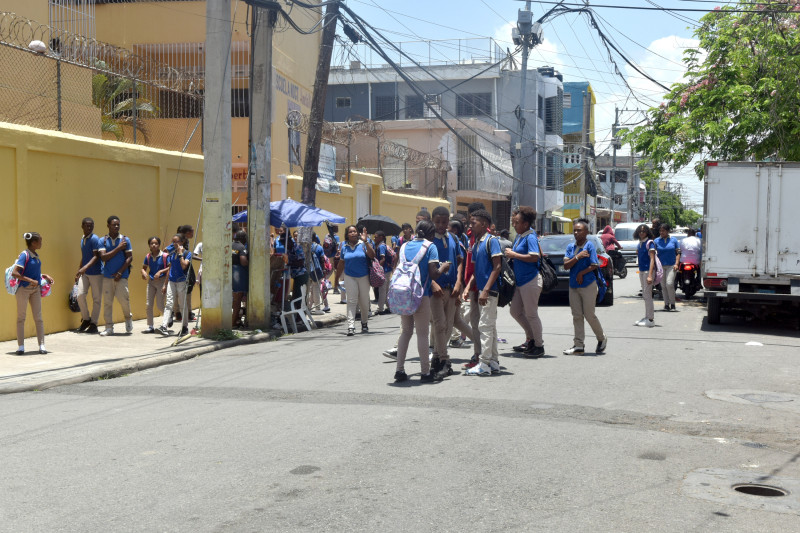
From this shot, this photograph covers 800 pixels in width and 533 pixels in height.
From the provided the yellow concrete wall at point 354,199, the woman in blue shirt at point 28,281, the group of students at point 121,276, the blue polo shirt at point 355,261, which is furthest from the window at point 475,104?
the woman in blue shirt at point 28,281

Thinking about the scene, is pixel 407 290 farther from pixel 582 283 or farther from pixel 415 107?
pixel 415 107

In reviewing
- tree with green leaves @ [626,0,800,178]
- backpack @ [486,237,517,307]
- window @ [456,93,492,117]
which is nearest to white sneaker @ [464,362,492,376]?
A: backpack @ [486,237,517,307]

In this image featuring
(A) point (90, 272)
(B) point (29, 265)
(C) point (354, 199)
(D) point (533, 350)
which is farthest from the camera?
(C) point (354, 199)

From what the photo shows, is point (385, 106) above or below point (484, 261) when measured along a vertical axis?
above

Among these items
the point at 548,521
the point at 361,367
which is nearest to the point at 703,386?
the point at 361,367

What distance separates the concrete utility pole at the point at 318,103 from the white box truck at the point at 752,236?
7215 millimetres

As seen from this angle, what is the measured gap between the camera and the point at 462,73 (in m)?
43.2

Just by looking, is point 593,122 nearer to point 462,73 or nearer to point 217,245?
point 462,73

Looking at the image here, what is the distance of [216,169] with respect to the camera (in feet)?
43.4

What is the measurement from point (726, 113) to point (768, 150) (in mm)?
1291

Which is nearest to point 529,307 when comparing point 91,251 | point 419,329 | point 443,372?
point 443,372

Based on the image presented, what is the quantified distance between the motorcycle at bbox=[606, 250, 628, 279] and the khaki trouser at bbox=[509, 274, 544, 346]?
13265 millimetres

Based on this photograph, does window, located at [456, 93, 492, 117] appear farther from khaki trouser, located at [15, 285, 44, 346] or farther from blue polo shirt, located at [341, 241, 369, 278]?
khaki trouser, located at [15, 285, 44, 346]

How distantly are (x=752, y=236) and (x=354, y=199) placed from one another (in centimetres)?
1399
